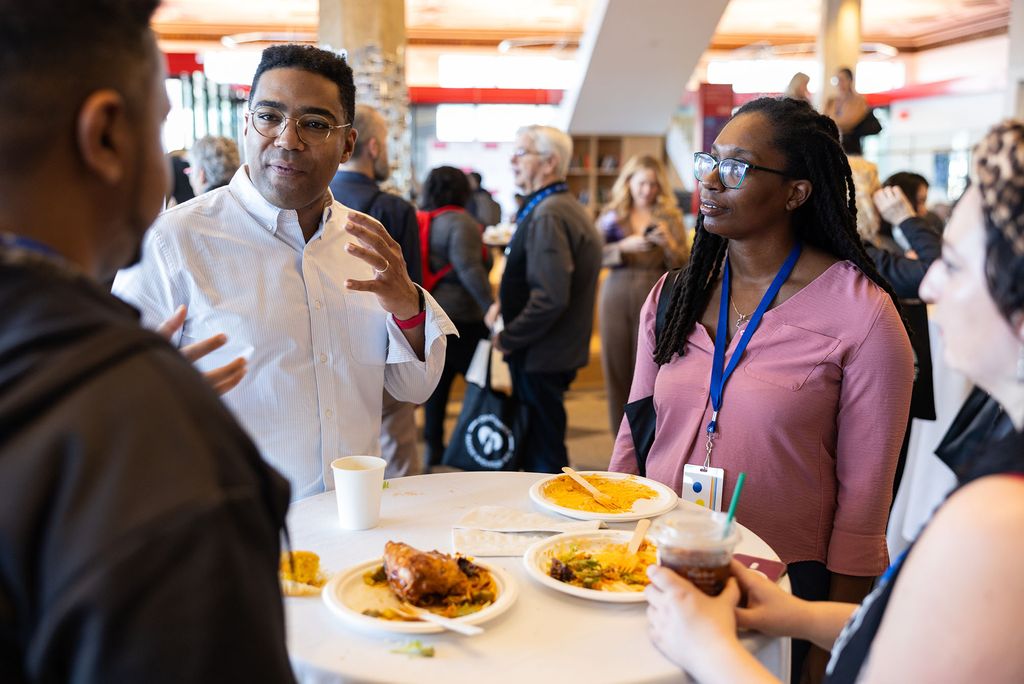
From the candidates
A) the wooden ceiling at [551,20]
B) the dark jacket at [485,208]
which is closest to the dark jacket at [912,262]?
the dark jacket at [485,208]

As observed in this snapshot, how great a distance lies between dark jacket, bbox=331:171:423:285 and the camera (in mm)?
3586

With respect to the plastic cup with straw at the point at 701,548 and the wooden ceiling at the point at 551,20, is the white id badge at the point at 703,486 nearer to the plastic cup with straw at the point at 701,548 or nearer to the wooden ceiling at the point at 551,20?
the plastic cup with straw at the point at 701,548

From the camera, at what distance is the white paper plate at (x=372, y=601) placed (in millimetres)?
1264

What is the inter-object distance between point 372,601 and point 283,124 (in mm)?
1145

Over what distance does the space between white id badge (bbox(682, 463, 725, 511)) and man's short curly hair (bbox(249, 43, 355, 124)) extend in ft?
3.86

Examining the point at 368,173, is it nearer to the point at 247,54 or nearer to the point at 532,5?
the point at 532,5

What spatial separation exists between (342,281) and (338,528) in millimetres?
626

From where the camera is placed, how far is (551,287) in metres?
4.04

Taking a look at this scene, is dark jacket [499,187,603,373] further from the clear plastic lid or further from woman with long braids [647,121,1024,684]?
woman with long braids [647,121,1024,684]

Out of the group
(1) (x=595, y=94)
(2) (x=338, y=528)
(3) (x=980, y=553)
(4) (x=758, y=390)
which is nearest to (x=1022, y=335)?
(3) (x=980, y=553)

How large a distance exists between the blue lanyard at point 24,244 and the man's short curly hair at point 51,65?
0.17 ft

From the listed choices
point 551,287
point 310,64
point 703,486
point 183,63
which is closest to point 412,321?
point 310,64

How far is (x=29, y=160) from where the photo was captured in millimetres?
688

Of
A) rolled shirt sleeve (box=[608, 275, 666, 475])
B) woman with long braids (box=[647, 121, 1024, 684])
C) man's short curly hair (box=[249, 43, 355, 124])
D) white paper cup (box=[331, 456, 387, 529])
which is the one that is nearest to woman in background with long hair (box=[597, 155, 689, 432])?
rolled shirt sleeve (box=[608, 275, 666, 475])
